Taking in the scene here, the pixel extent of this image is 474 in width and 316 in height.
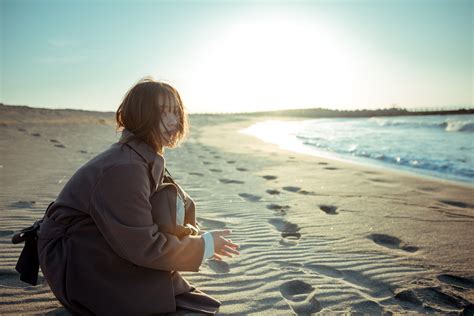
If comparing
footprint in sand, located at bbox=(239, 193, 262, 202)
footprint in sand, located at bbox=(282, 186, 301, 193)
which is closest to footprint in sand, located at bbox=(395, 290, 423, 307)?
footprint in sand, located at bbox=(239, 193, 262, 202)

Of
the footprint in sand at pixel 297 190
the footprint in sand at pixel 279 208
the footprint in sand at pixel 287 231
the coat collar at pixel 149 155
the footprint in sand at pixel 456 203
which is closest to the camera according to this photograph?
the coat collar at pixel 149 155

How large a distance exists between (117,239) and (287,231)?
2.64 metres

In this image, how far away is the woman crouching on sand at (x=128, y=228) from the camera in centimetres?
190

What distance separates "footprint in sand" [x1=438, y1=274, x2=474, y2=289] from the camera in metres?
2.98

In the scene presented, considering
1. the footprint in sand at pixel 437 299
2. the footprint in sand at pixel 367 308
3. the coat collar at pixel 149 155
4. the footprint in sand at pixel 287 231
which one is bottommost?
the footprint in sand at pixel 437 299

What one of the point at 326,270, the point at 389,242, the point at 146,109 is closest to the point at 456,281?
the point at 389,242

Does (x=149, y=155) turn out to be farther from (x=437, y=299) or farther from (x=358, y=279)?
(x=437, y=299)

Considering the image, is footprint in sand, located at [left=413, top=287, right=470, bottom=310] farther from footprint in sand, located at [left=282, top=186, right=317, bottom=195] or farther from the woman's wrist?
footprint in sand, located at [left=282, top=186, right=317, bottom=195]

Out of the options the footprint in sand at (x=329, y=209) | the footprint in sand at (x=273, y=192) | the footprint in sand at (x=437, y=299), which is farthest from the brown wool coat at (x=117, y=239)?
the footprint in sand at (x=273, y=192)

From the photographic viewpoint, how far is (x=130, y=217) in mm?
1882

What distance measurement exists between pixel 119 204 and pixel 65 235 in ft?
1.54

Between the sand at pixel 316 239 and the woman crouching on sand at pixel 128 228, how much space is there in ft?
1.91

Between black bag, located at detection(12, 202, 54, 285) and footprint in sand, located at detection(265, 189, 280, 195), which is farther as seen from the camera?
footprint in sand, located at detection(265, 189, 280, 195)

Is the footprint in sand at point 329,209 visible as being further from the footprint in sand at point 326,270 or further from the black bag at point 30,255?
the black bag at point 30,255
